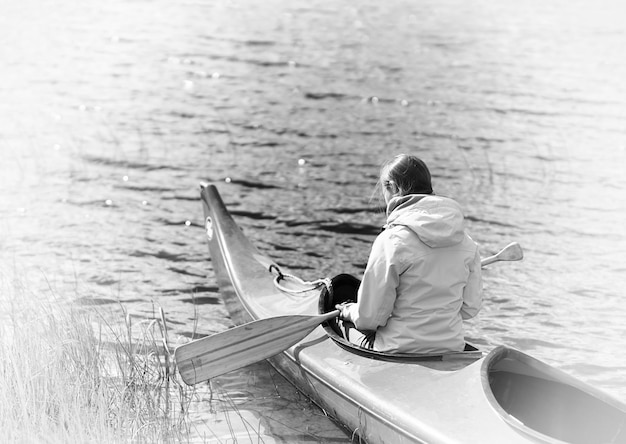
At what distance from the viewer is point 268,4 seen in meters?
23.1

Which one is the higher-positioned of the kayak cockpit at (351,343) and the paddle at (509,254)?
the paddle at (509,254)

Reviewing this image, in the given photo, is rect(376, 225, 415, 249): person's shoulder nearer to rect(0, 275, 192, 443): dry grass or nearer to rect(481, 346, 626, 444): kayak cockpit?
rect(481, 346, 626, 444): kayak cockpit

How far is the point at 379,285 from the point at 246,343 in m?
1.14

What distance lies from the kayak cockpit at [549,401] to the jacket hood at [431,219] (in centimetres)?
64

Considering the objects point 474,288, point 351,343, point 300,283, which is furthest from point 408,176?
point 300,283

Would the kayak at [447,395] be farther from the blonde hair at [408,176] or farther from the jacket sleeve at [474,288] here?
the blonde hair at [408,176]

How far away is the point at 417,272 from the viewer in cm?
462

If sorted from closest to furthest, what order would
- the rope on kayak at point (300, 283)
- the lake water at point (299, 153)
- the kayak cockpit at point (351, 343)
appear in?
the kayak cockpit at point (351, 343) → the rope on kayak at point (300, 283) → the lake water at point (299, 153)

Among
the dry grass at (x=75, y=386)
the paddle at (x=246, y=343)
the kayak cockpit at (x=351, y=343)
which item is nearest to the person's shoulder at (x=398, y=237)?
the kayak cockpit at (x=351, y=343)

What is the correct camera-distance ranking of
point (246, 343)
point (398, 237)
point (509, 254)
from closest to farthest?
point (398, 237)
point (246, 343)
point (509, 254)

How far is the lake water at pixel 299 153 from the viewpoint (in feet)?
23.8

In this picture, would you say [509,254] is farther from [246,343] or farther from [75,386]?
[75,386]

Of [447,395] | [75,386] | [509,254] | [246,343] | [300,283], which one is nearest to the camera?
[447,395]

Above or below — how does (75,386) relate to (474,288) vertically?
below
